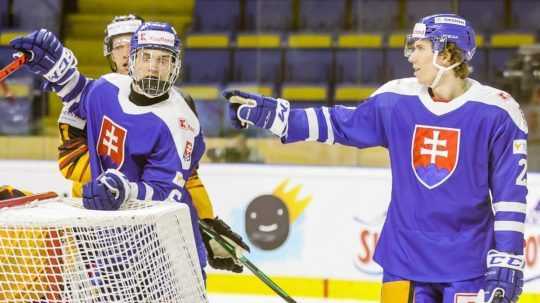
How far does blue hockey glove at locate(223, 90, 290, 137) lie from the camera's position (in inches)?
101

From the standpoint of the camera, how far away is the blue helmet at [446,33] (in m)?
2.53

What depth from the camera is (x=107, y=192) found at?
7.87ft

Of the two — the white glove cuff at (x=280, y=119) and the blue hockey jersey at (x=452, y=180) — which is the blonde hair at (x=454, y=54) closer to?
the blue hockey jersey at (x=452, y=180)

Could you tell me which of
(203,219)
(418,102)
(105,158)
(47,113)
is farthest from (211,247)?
(47,113)

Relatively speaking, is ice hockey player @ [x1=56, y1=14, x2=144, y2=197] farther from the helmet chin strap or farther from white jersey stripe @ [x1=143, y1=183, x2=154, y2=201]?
the helmet chin strap

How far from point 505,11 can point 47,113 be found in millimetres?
2166

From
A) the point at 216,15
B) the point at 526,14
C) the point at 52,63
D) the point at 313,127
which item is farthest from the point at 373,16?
the point at 313,127

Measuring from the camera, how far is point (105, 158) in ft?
9.26

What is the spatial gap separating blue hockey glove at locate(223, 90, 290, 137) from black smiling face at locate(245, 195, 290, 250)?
1861 millimetres

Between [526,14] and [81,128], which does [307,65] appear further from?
[81,128]

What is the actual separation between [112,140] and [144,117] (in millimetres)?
100

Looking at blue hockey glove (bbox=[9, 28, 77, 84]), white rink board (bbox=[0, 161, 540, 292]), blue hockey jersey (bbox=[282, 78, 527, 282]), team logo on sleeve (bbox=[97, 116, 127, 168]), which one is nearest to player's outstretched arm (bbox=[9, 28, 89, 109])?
blue hockey glove (bbox=[9, 28, 77, 84])

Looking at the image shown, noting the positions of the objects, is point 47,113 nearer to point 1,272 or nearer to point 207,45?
point 207,45

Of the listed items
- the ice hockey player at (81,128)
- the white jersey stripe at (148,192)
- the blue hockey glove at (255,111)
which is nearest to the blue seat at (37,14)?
the ice hockey player at (81,128)
